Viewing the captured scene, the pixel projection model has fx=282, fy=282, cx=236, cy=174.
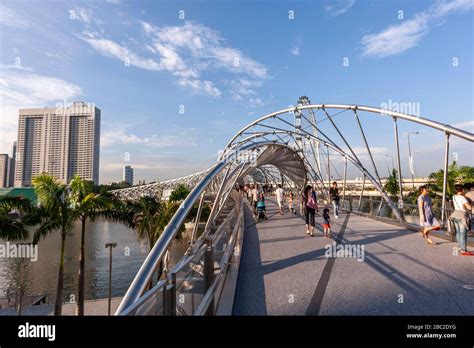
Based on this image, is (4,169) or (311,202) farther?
(4,169)

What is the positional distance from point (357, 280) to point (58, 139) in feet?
353

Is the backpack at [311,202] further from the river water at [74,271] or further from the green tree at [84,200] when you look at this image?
the river water at [74,271]

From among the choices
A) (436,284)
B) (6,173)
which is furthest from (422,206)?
(6,173)

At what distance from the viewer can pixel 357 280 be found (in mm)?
4973

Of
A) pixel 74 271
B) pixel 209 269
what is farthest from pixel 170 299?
pixel 74 271

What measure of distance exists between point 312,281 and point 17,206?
1471cm

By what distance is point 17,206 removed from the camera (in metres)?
13.6

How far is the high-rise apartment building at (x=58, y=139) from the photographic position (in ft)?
298

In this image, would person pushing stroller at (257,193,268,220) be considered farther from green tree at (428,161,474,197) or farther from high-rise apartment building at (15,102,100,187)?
high-rise apartment building at (15,102,100,187)

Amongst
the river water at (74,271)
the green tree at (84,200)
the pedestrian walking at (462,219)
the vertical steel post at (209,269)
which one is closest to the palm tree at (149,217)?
the river water at (74,271)

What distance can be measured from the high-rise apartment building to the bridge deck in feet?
313

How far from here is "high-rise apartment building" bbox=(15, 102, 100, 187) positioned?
298 ft

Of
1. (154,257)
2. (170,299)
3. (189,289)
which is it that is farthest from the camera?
(154,257)

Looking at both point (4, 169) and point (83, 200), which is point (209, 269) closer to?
point (83, 200)
